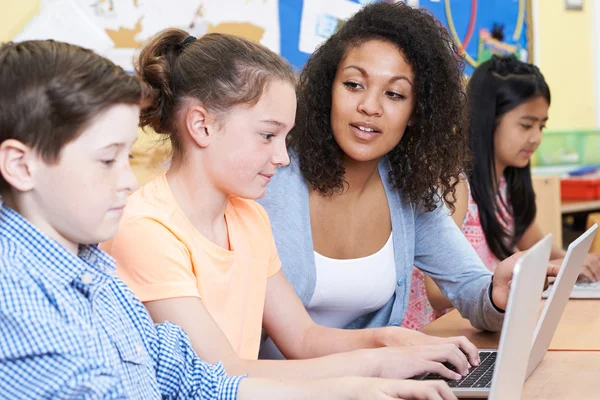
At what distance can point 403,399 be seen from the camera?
1.01m

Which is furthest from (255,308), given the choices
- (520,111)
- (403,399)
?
(520,111)

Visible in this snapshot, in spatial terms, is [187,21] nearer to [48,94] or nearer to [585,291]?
[585,291]

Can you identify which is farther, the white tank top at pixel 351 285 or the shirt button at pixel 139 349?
the white tank top at pixel 351 285

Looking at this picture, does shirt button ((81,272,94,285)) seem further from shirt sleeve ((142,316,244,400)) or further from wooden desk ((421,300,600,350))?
wooden desk ((421,300,600,350))

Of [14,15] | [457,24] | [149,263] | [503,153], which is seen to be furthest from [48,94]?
[457,24]

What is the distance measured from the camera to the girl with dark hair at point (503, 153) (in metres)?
2.41

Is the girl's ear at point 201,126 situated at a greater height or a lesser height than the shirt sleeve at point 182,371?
greater

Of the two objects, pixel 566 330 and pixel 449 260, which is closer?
pixel 566 330

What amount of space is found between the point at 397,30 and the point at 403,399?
35.9 inches

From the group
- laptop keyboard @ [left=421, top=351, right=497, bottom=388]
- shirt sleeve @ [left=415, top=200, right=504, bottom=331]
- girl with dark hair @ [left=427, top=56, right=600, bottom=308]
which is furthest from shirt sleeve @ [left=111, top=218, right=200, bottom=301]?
girl with dark hair @ [left=427, top=56, right=600, bottom=308]

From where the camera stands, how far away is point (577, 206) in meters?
3.81

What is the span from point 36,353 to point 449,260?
3.65ft

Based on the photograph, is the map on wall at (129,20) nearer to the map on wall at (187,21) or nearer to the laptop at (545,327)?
the map on wall at (187,21)

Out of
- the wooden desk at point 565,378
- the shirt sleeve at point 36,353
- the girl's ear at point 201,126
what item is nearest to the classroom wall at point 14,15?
the girl's ear at point 201,126
